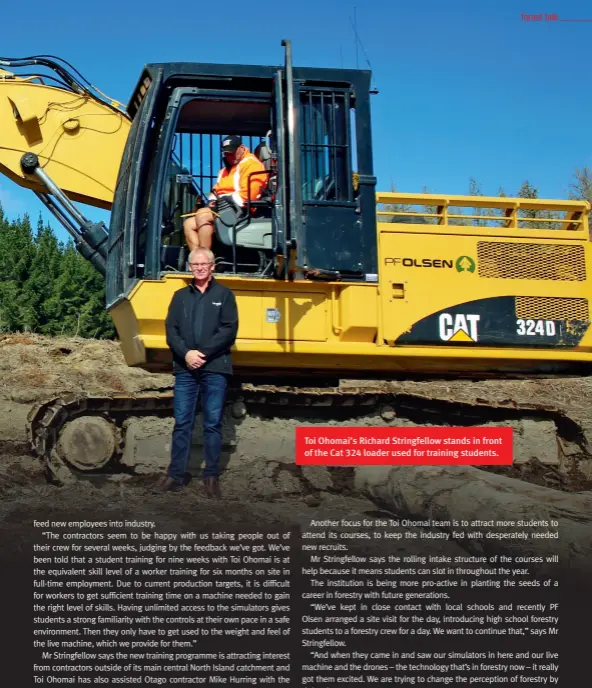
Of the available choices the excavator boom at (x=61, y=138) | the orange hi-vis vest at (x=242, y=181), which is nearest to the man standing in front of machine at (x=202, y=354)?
the orange hi-vis vest at (x=242, y=181)

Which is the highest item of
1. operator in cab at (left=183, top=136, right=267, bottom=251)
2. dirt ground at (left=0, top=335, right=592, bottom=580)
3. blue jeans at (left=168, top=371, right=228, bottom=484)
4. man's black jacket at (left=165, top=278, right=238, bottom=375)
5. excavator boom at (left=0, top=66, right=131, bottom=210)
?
excavator boom at (left=0, top=66, right=131, bottom=210)

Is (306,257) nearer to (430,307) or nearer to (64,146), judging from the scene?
(430,307)

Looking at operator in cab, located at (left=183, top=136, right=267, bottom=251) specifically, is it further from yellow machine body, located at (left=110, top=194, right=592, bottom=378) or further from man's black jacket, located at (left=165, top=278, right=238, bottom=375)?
man's black jacket, located at (left=165, top=278, right=238, bottom=375)

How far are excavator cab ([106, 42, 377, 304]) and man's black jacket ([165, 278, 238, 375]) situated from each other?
0.34 meters

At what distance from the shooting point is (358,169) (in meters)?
6.53

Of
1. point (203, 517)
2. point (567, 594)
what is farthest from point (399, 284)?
point (567, 594)

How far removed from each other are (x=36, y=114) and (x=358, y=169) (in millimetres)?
3230

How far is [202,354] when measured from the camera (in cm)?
611

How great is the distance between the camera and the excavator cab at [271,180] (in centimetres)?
640

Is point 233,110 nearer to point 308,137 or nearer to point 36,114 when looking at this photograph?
point 308,137
